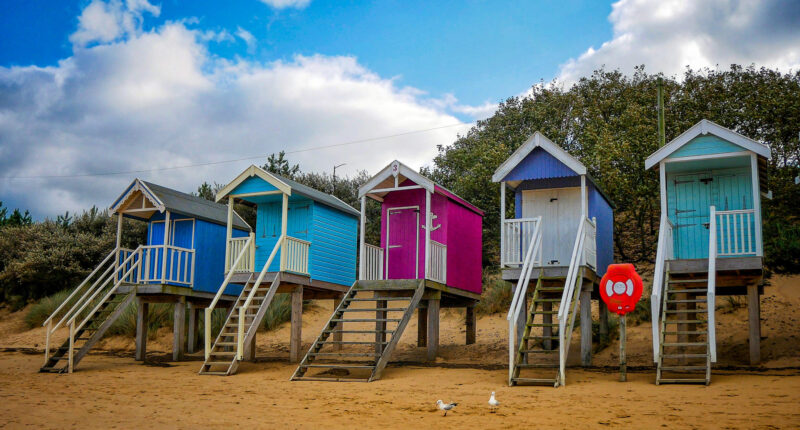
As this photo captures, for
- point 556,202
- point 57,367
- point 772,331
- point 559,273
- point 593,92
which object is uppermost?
point 593,92

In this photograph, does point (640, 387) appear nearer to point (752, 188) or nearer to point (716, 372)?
point (716, 372)

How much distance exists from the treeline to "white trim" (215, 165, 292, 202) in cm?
886

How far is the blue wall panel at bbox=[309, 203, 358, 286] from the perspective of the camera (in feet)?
63.0

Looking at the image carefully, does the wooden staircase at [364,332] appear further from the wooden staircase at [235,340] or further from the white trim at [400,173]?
the white trim at [400,173]

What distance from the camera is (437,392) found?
12.5 m

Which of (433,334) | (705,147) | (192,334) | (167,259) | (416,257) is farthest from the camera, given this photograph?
(192,334)

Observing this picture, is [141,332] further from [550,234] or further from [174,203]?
[550,234]

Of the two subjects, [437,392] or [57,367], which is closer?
[437,392]

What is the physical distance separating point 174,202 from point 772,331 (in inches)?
630

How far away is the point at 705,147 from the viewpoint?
14.7 meters

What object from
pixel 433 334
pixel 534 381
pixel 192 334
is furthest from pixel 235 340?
pixel 534 381

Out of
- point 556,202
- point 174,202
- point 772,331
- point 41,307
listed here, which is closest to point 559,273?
point 556,202

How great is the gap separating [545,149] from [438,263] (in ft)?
12.9

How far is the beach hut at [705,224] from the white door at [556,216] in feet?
6.84
